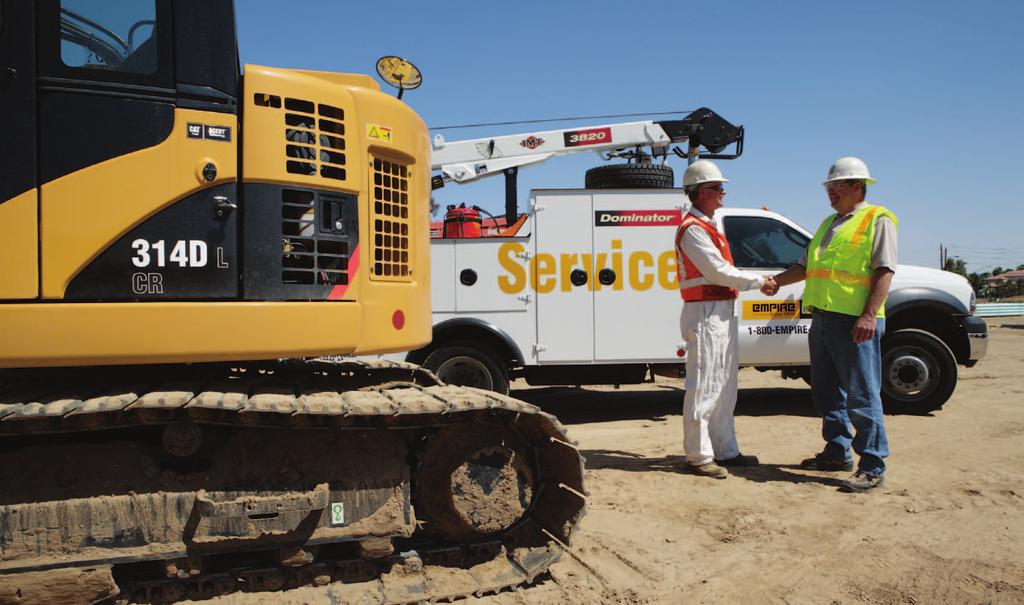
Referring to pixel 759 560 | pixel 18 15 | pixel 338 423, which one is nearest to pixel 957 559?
pixel 759 560

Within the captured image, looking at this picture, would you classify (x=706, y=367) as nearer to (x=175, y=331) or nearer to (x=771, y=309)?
(x=771, y=309)

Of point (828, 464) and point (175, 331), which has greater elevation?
point (175, 331)

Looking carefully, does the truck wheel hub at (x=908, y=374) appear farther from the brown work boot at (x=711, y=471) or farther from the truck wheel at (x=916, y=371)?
the brown work boot at (x=711, y=471)

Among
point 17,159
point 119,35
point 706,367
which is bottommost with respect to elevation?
point 706,367

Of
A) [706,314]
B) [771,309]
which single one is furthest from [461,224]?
[706,314]

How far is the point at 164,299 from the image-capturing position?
2711 millimetres

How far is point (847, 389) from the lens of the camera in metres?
4.64

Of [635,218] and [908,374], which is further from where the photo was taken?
[908,374]

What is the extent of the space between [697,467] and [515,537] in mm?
1943

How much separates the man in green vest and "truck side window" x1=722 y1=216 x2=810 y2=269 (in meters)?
2.39

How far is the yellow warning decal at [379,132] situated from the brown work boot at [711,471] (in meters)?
3.11

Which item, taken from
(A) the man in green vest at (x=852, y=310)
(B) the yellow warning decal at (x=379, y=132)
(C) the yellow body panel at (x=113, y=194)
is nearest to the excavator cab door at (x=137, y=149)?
(C) the yellow body panel at (x=113, y=194)

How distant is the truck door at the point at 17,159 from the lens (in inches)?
98.8

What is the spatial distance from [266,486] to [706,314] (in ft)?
10.1
